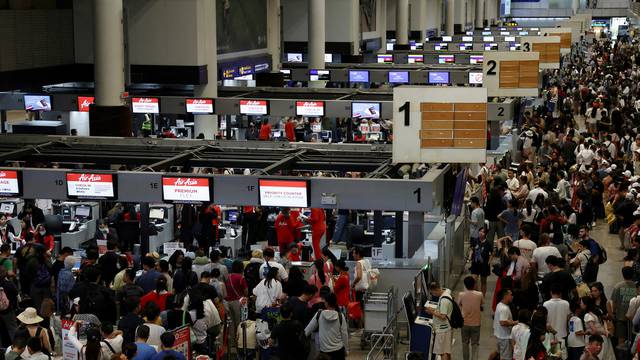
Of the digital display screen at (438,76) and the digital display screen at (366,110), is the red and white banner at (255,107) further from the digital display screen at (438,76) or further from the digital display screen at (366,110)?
the digital display screen at (438,76)

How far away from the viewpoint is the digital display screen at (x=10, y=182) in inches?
635

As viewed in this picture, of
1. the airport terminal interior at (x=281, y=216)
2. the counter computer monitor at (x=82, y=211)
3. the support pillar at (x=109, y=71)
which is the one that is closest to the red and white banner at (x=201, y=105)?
the airport terminal interior at (x=281, y=216)

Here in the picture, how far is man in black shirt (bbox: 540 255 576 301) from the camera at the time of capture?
1388cm

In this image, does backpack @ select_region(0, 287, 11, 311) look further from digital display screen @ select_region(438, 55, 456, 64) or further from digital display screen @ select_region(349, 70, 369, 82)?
digital display screen @ select_region(438, 55, 456, 64)

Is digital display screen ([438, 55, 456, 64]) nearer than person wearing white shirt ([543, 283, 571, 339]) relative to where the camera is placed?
No

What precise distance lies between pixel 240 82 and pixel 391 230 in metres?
19.7

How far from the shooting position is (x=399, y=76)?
3669cm

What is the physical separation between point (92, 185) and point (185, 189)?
4.31 feet

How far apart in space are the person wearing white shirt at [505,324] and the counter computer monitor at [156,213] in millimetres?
9506

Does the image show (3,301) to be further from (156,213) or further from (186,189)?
(156,213)

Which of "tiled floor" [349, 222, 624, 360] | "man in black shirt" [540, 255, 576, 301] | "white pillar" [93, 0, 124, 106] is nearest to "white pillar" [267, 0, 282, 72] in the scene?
"white pillar" [93, 0, 124, 106]

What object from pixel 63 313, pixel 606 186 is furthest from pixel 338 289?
pixel 606 186

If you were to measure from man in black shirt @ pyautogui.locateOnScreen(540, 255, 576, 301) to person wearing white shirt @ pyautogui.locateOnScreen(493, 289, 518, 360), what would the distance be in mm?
1167

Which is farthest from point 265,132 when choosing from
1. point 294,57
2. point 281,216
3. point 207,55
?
point 294,57
